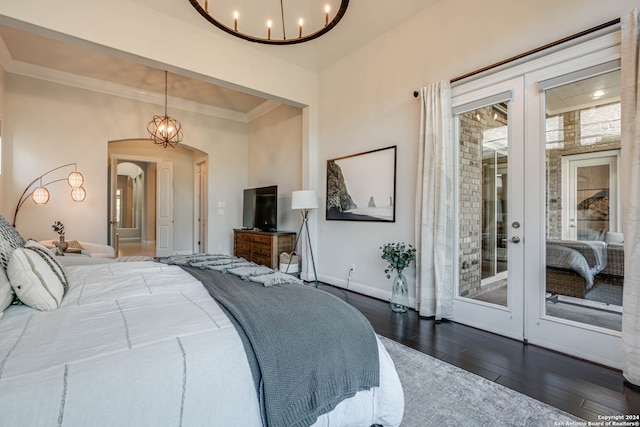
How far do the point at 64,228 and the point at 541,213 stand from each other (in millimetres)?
6259

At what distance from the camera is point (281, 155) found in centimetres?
568

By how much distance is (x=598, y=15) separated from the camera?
7.35 ft

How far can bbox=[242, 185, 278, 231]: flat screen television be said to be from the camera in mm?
5254

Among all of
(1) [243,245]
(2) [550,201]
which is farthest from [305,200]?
(2) [550,201]

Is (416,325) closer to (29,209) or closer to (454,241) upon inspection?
(454,241)

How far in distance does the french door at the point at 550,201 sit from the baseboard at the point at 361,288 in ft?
2.96

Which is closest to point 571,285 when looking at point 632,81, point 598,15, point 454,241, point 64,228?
point 454,241

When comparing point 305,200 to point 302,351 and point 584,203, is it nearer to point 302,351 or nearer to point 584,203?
point 584,203

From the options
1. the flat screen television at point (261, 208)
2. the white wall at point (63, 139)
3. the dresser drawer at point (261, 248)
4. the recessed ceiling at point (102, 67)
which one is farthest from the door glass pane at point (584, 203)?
the white wall at point (63, 139)

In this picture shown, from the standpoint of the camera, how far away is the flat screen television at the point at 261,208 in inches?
207

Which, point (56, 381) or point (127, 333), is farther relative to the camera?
point (127, 333)

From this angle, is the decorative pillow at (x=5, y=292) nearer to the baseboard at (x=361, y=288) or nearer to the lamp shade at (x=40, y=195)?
the baseboard at (x=361, y=288)

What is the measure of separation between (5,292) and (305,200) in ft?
11.0

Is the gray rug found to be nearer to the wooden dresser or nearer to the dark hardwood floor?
the dark hardwood floor
